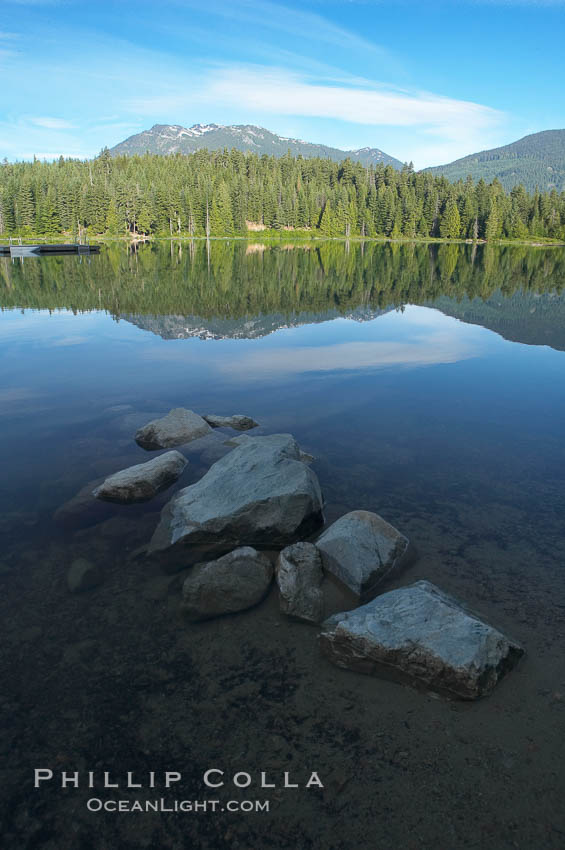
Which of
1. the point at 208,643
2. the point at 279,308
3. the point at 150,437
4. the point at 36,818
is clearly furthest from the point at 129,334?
the point at 36,818

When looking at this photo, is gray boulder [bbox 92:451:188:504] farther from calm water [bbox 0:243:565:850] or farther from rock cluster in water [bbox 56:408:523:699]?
calm water [bbox 0:243:565:850]

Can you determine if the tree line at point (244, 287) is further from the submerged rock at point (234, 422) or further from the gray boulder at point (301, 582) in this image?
the gray boulder at point (301, 582)

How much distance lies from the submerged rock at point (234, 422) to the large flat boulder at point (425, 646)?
9.88 m

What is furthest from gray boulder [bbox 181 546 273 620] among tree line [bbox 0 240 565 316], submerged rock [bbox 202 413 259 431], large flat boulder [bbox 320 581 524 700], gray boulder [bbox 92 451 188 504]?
tree line [bbox 0 240 565 316]

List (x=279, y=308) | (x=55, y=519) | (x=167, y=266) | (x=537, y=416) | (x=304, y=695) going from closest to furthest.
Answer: (x=304, y=695) → (x=55, y=519) → (x=537, y=416) → (x=279, y=308) → (x=167, y=266)

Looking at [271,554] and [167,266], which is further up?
[167,266]

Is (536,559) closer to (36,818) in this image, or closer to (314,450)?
(314,450)

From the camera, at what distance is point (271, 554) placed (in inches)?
420

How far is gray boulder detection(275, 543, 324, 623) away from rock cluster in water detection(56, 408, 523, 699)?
0.06 feet

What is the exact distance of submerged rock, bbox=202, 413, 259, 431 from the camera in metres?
17.4

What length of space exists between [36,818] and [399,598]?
553cm

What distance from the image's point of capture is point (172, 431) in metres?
16.1

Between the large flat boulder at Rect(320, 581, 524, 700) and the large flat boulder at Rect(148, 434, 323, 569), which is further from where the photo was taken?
the large flat boulder at Rect(148, 434, 323, 569)

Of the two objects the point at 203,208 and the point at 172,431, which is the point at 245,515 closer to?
the point at 172,431
